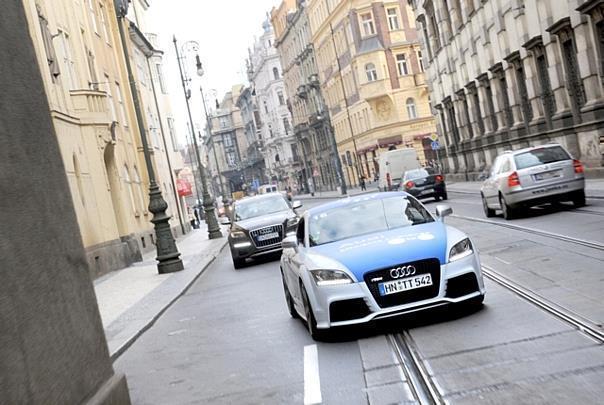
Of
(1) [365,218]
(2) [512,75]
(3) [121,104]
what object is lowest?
(1) [365,218]

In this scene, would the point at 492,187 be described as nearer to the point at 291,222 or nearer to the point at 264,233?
the point at 291,222

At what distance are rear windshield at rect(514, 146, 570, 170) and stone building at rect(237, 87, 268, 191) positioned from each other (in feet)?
414

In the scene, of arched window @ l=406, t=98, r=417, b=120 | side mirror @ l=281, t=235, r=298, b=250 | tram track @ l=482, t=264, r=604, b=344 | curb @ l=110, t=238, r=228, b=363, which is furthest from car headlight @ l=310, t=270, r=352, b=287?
arched window @ l=406, t=98, r=417, b=120

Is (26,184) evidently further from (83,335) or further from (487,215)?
(487,215)

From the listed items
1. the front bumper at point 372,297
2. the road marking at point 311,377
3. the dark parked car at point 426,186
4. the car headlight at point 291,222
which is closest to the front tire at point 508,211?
the car headlight at point 291,222

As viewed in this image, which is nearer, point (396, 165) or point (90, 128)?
point (90, 128)

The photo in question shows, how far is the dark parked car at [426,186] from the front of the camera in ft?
125

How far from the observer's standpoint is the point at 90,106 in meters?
31.4

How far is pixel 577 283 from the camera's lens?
35.7 feet

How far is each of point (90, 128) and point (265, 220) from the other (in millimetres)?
10158

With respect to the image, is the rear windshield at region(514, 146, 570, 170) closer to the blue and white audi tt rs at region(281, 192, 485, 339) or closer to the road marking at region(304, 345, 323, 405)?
the blue and white audi tt rs at region(281, 192, 485, 339)

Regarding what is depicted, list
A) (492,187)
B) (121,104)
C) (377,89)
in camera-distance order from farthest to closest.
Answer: (377,89) < (121,104) < (492,187)

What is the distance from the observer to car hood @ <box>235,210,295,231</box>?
23.6 metres

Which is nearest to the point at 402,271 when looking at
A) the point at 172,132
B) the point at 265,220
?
the point at 265,220
